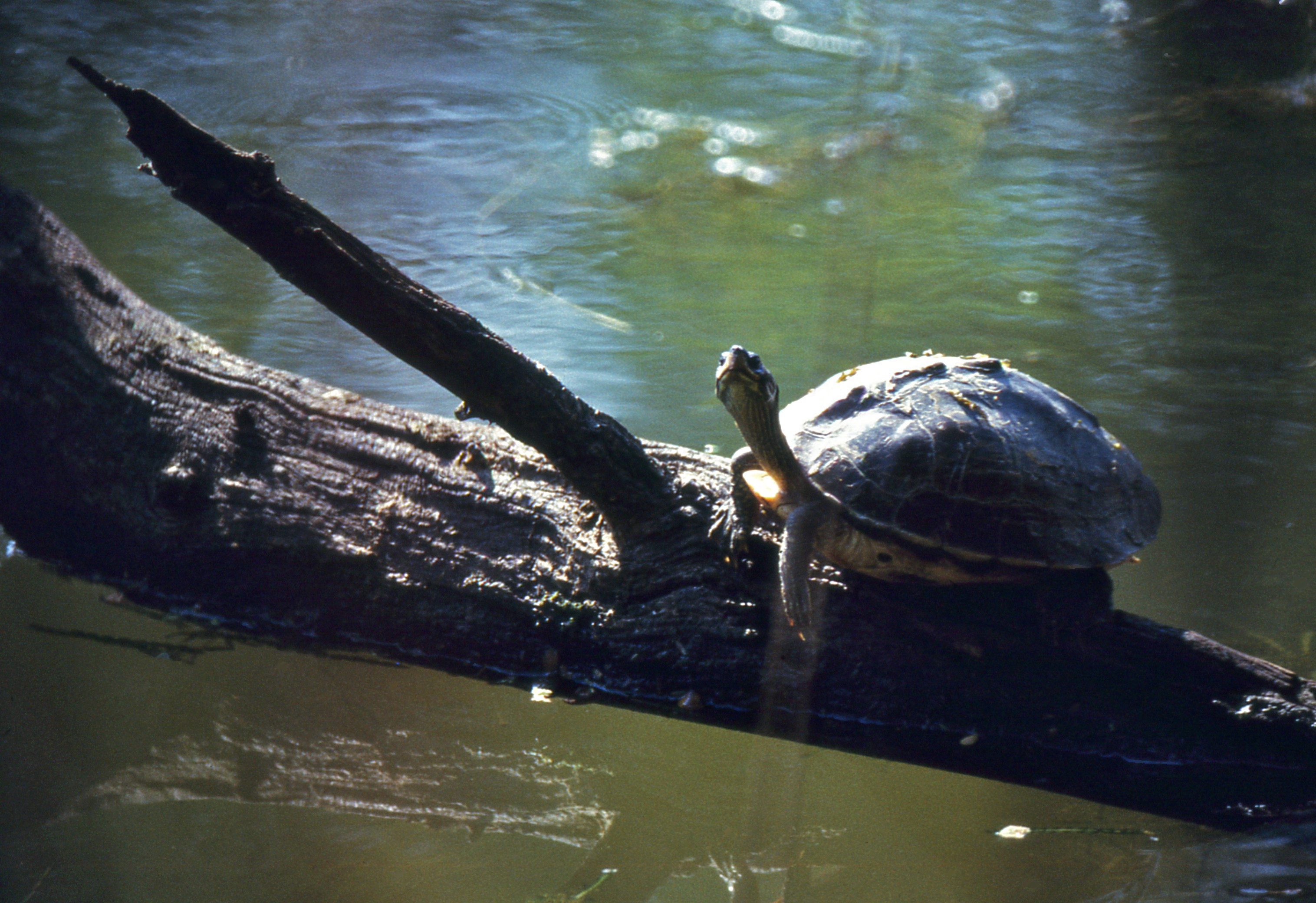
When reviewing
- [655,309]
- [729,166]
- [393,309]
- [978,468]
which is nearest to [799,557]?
[978,468]

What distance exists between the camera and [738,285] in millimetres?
5770

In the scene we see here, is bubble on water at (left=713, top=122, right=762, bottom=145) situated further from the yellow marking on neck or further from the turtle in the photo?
the yellow marking on neck

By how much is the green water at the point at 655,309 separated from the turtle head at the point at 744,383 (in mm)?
852

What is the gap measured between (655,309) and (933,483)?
3.42 meters

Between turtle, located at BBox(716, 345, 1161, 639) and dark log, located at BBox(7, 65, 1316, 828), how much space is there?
0.12 metres

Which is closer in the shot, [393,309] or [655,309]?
[393,309]

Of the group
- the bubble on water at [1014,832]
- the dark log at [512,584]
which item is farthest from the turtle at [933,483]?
the bubble on water at [1014,832]

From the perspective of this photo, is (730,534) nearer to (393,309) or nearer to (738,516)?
(738,516)

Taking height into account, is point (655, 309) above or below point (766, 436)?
above

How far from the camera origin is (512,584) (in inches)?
100

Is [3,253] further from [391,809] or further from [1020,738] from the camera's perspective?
[1020,738]

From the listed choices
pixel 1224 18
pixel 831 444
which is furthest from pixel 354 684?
pixel 1224 18

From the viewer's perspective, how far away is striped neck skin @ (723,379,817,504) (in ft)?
6.84

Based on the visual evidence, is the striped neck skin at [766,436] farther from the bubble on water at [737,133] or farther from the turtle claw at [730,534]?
the bubble on water at [737,133]
